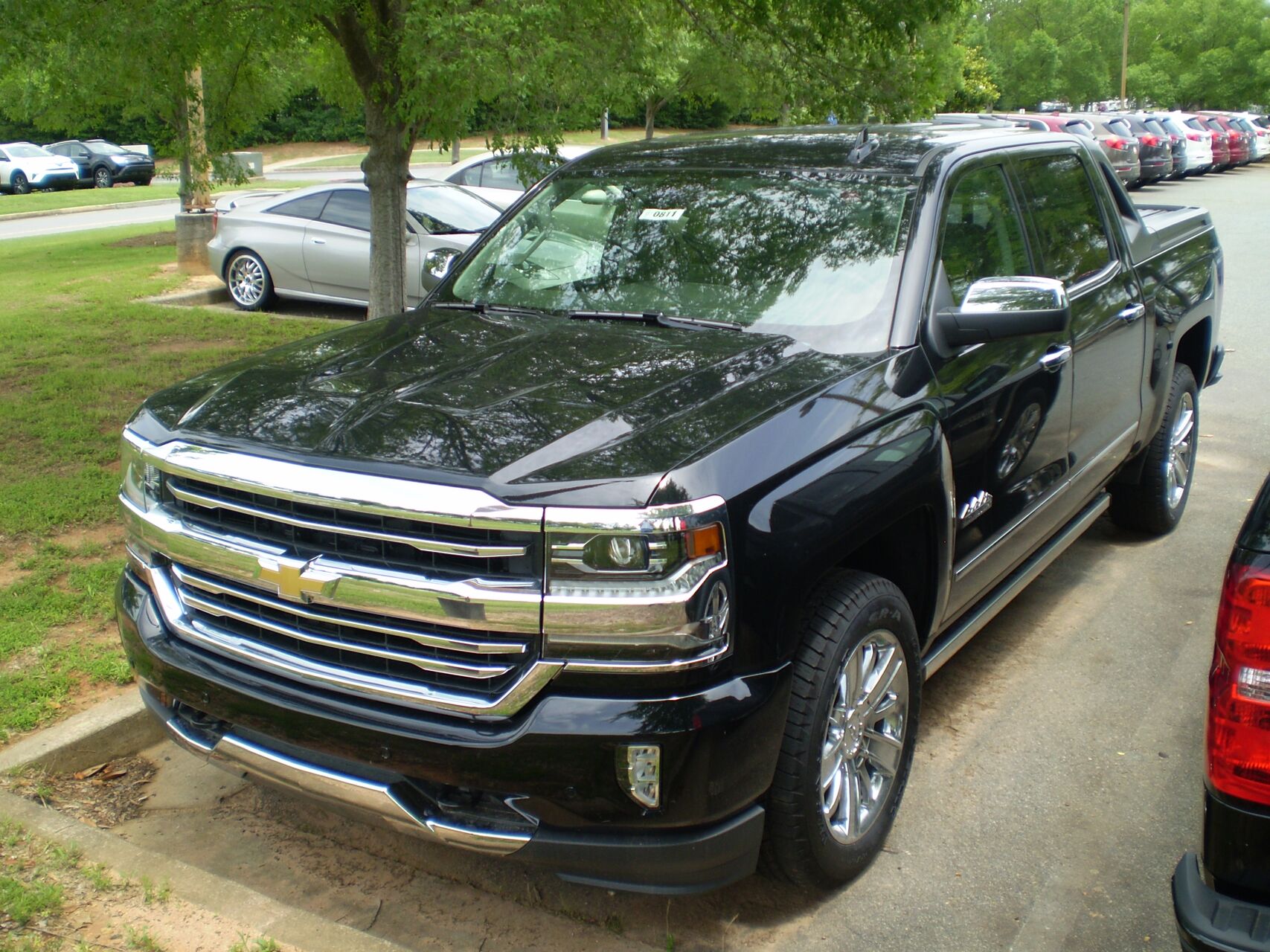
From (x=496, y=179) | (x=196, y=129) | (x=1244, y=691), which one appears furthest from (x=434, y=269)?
(x=496, y=179)

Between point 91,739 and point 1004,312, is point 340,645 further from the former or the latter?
point 1004,312

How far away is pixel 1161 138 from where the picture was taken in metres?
30.2

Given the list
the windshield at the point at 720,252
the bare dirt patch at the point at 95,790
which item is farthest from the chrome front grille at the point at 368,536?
the windshield at the point at 720,252

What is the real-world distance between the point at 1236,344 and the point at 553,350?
8972 millimetres

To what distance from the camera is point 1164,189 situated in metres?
30.0

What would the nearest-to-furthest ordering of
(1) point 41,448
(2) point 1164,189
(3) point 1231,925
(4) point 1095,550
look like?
(3) point 1231,925
(4) point 1095,550
(1) point 41,448
(2) point 1164,189

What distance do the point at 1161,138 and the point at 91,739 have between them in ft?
103

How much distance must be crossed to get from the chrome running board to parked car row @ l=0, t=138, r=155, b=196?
39.4 meters

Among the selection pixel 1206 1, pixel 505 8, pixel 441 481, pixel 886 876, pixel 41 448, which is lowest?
pixel 886 876

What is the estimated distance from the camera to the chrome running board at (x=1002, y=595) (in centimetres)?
390

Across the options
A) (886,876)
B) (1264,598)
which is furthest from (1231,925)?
(886,876)

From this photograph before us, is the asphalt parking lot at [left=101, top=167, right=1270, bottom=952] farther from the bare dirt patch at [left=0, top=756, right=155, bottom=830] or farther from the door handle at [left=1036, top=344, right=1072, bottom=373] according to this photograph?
the door handle at [left=1036, top=344, right=1072, bottom=373]

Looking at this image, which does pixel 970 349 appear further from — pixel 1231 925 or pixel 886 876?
pixel 1231 925

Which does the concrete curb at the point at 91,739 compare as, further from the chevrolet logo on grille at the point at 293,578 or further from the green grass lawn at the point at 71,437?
the chevrolet logo on grille at the point at 293,578
